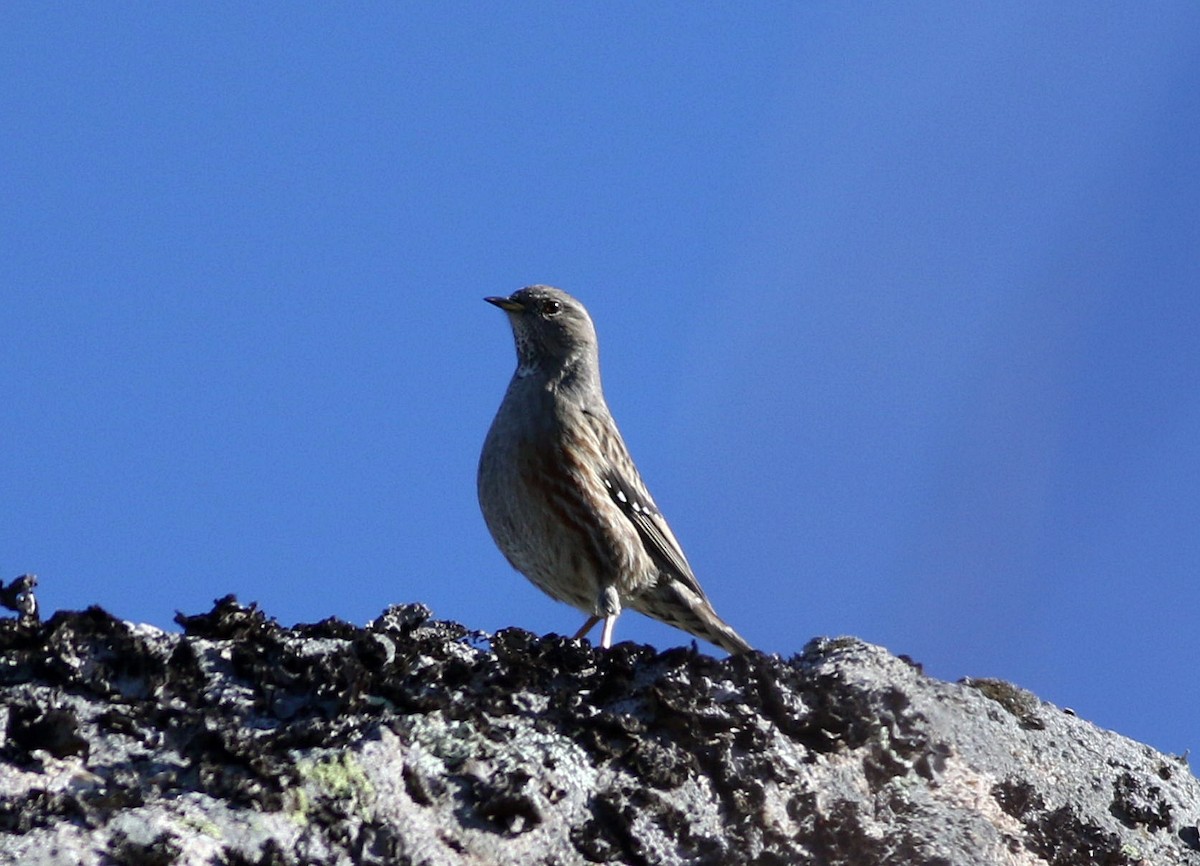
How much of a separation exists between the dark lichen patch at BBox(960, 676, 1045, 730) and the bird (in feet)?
10.1

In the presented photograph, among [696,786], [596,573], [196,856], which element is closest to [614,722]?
[696,786]

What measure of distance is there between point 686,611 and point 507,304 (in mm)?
2199

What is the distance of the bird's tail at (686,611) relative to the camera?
7695 millimetres

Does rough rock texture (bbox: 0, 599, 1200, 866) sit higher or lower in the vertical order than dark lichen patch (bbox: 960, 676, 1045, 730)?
lower

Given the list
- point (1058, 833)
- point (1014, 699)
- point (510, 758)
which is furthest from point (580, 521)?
point (510, 758)

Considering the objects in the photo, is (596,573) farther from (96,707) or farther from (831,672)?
(96,707)

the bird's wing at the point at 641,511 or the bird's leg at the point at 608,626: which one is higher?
the bird's wing at the point at 641,511

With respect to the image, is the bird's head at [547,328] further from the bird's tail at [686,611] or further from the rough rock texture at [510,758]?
the rough rock texture at [510,758]

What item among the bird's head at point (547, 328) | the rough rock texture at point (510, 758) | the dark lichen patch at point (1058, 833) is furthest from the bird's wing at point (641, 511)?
the dark lichen patch at point (1058, 833)

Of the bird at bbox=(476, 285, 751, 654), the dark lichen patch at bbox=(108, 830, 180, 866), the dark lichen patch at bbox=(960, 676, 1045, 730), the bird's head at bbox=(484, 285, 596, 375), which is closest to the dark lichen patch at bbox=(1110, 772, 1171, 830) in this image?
the dark lichen patch at bbox=(960, 676, 1045, 730)

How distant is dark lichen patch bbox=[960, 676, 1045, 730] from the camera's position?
4.41 metres

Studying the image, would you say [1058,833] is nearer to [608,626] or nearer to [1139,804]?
[1139,804]

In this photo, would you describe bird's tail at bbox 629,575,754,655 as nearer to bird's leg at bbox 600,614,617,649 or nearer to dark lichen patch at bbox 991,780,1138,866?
bird's leg at bbox 600,614,617,649

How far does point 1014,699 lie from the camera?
14.8 feet
